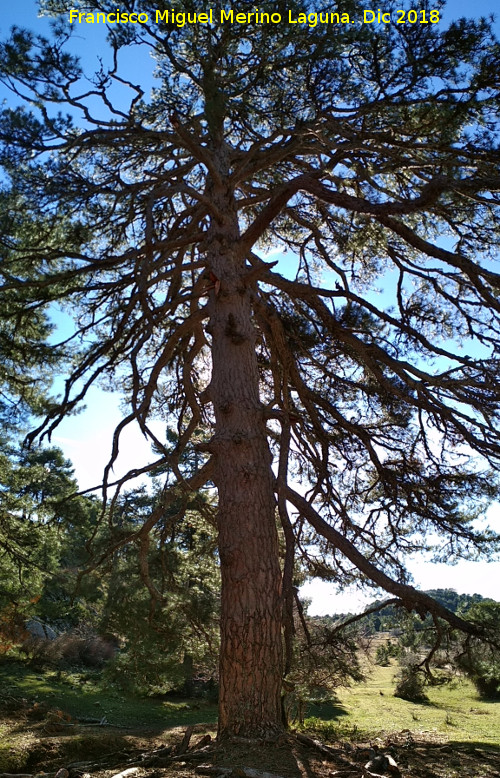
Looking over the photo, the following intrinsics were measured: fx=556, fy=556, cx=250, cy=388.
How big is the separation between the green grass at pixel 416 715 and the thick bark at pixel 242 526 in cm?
265

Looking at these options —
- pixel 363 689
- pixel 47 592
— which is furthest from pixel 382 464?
pixel 47 592

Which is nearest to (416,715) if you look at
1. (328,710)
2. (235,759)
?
(328,710)

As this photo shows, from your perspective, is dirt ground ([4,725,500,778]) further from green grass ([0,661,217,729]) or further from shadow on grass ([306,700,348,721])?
shadow on grass ([306,700,348,721])

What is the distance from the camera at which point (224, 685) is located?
13.7ft

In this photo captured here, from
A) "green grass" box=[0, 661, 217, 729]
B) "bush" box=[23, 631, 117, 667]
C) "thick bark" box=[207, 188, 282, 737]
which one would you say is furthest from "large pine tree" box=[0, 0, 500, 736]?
"bush" box=[23, 631, 117, 667]

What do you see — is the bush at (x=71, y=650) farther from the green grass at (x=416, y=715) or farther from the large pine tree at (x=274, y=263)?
the large pine tree at (x=274, y=263)

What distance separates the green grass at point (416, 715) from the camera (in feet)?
26.1

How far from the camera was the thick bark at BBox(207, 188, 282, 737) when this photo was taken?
13.5 feet

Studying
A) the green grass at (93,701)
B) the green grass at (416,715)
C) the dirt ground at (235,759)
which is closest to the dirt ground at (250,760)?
the dirt ground at (235,759)

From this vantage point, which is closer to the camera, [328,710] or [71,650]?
[328,710]

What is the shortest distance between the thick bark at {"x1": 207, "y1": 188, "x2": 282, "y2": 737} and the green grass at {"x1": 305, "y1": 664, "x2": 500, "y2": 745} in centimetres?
265

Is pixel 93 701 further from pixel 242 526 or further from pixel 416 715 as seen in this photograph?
pixel 242 526

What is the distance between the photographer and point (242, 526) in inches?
180

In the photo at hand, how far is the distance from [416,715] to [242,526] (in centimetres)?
1075
